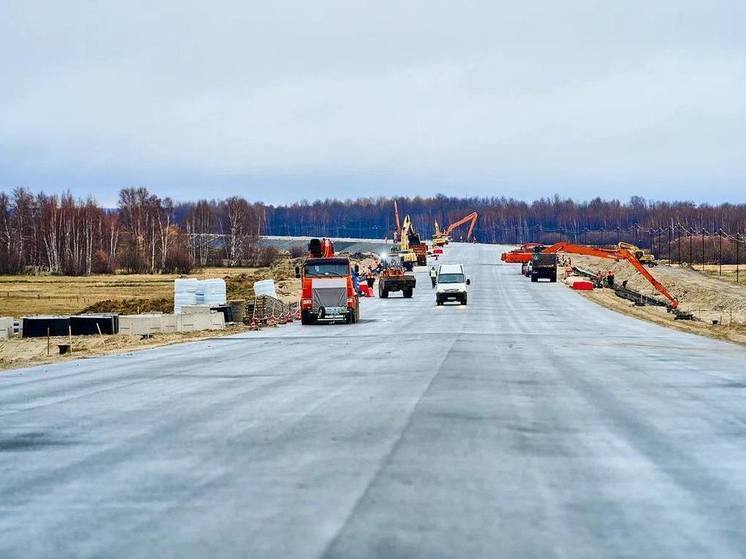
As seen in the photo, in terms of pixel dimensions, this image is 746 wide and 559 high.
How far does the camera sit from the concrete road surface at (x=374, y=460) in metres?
7.07

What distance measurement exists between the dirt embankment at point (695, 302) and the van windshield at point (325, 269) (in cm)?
1428

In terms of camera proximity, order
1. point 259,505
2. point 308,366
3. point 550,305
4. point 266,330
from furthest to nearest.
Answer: point 550,305 < point 266,330 < point 308,366 < point 259,505

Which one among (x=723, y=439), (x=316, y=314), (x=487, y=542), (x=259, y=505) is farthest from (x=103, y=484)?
(x=316, y=314)

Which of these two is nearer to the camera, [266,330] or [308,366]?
[308,366]

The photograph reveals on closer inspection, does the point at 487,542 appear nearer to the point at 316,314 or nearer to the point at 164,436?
the point at 164,436

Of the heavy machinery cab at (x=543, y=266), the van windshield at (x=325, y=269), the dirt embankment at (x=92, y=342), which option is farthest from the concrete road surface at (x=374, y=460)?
the heavy machinery cab at (x=543, y=266)

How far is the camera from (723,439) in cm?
1171

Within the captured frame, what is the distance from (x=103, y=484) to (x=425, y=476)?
2.82 m

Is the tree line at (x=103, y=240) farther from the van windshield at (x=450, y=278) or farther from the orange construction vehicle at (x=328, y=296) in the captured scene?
the orange construction vehicle at (x=328, y=296)

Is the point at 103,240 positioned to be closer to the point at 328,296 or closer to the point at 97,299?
the point at 97,299

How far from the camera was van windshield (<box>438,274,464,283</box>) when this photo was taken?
2323 inches

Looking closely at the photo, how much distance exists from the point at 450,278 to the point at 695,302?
18.7 metres

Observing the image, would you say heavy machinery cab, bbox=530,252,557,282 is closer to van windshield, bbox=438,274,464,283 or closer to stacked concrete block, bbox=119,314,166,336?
van windshield, bbox=438,274,464,283

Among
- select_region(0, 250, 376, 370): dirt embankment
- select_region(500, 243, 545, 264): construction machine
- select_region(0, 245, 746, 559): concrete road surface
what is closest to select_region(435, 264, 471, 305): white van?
select_region(0, 250, 376, 370): dirt embankment
